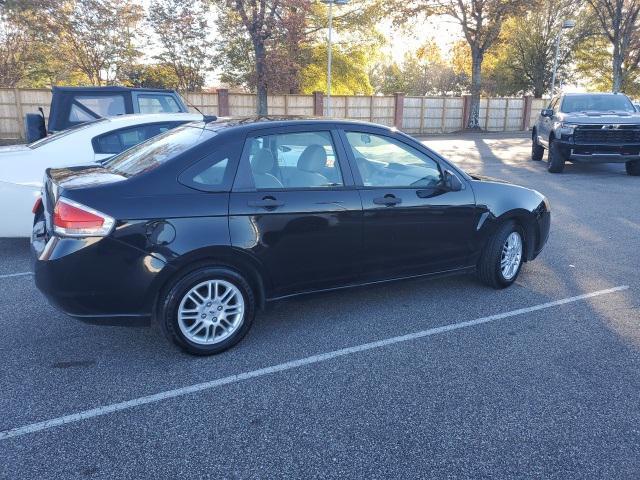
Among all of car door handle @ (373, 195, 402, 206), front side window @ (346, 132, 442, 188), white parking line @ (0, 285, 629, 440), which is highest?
front side window @ (346, 132, 442, 188)

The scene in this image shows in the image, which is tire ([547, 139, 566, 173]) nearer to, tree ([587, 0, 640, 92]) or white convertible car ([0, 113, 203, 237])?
white convertible car ([0, 113, 203, 237])

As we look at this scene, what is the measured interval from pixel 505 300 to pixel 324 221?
2.01m

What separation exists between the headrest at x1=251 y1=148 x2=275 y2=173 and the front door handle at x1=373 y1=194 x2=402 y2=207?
87cm

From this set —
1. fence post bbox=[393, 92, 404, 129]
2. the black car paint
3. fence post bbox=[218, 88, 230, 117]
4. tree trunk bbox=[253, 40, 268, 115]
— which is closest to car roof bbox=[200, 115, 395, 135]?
the black car paint

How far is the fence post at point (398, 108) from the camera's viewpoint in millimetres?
29125

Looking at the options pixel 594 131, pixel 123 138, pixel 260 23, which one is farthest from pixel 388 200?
pixel 260 23

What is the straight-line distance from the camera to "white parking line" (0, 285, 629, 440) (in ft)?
9.27

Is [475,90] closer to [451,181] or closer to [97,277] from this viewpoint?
[451,181]

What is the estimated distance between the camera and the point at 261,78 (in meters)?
25.1

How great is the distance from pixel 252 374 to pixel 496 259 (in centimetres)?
262

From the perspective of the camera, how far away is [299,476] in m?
2.46

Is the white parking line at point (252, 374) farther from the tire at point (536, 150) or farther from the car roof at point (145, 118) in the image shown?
the tire at point (536, 150)

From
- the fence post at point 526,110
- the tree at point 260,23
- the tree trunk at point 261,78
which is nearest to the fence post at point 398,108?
the tree at point 260,23

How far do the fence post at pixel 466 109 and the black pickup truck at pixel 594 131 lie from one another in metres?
18.7
